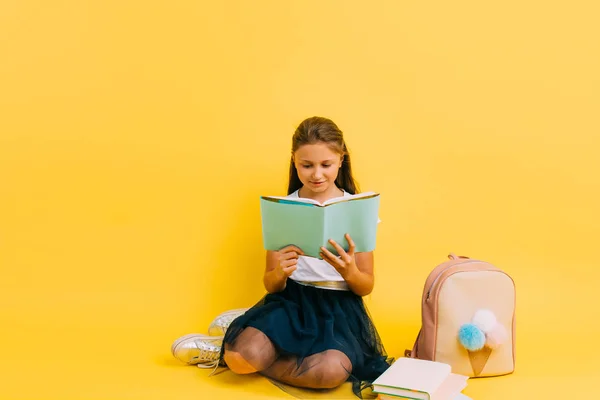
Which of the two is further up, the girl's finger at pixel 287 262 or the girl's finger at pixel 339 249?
the girl's finger at pixel 339 249

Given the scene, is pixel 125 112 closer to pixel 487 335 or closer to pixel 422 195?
pixel 422 195

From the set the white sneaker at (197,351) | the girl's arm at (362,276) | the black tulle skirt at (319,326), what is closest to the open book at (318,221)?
the girl's arm at (362,276)

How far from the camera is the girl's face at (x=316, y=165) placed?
2.58 m

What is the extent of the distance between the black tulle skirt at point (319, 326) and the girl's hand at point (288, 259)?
5.7 inches

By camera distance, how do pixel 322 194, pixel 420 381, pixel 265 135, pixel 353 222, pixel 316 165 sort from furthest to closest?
pixel 265 135
pixel 322 194
pixel 316 165
pixel 353 222
pixel 420 381

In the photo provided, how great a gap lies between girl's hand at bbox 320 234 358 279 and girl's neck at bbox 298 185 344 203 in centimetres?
27

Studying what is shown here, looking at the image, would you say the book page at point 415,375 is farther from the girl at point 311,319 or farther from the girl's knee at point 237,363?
the girl's knee at point 237,363

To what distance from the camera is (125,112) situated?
323 centimetres

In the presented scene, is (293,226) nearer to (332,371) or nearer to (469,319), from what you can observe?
(332,371)

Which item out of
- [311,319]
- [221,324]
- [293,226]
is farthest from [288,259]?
[221,324]

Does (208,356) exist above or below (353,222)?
below

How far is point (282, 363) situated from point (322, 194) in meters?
0.59

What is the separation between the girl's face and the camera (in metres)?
2.58

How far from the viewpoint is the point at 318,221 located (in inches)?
91.3
